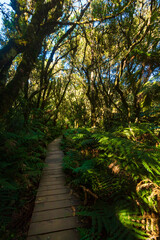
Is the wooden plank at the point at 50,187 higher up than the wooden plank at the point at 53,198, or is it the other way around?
the wooden plank at the point at 50,187

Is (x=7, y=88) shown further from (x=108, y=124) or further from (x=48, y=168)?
(x=108, y=124)

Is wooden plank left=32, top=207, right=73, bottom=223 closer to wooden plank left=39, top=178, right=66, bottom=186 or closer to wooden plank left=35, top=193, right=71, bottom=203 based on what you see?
wooden plank left=35, top=193, right=71, bottom=203

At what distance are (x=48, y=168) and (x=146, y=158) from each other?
3.52 metres

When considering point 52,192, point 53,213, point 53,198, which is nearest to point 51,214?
point 53,213

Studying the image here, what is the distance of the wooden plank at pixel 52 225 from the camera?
1880 millimetres

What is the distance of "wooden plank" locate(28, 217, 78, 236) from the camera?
1880mm

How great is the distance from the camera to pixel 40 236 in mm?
1798

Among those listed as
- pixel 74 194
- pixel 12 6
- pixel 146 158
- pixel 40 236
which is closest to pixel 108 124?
pixel 74 194

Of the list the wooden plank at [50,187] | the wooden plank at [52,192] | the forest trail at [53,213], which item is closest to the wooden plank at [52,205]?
the forest trail at [53,213]

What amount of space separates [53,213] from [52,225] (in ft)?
0.88

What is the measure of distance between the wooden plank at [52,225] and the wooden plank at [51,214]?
0.08m

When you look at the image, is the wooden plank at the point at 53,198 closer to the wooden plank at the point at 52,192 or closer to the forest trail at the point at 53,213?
the forest trail at the point at 53,213

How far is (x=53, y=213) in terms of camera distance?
7.38 ft

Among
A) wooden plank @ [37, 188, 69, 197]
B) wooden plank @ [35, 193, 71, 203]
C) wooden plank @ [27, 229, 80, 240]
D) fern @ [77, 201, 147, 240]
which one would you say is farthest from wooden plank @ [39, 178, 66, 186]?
fern @ [77, 201, 147, 240]
